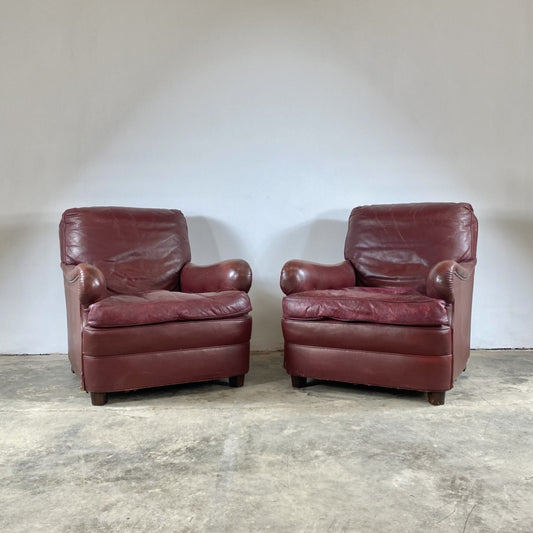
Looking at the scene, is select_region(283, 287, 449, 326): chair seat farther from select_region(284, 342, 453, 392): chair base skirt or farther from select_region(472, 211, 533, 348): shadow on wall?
select_region(472, 211, 533, 348): shadow on wall

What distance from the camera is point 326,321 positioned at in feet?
8.68

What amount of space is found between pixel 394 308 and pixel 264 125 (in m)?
1.76

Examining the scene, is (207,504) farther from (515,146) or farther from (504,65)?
(504,65)

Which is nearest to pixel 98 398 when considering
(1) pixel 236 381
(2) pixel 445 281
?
(1) pixel 236 381

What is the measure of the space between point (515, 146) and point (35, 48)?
3373 millimetres

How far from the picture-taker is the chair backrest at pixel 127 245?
3133mm

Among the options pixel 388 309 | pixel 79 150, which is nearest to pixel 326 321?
pixel 388 309

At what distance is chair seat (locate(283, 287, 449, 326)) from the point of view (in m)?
2.46

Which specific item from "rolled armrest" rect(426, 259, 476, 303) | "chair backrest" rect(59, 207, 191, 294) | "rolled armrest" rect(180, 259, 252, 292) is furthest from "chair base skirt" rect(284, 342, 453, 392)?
"chair backrest" rect(59, 207, 191, 294)

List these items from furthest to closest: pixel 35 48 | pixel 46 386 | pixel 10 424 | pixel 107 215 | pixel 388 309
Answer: pixel 35 48 < pixel 107 215 < pixel 46 386 < pixel 388 309 < pixel 10 424

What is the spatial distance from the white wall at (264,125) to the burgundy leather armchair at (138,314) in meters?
0.52

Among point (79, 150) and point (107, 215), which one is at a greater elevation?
point (79, 150)

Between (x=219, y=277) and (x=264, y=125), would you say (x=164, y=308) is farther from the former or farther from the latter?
(x=264, y=125)

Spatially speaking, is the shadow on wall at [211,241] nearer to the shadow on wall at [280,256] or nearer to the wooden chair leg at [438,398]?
the shadow on wall at [280,256]
